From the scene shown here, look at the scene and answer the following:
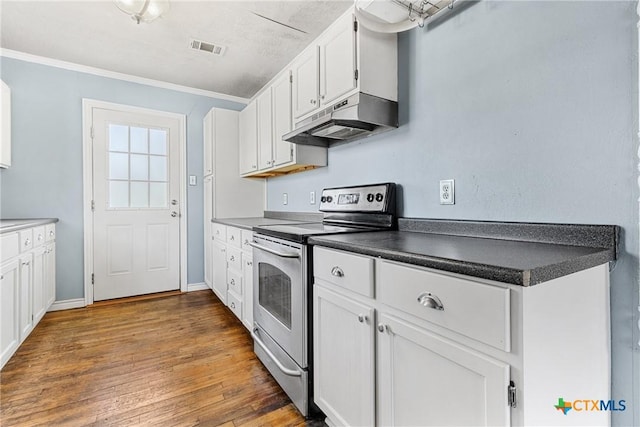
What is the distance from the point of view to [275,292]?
1.75 meters

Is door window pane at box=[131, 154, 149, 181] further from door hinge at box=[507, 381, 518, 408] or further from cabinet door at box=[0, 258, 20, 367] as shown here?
door hinge at box=[507, 381, 518, 408]

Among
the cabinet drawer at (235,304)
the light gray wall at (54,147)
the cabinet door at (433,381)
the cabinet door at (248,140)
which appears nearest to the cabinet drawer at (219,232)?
the cabinet drawer at (235,304)

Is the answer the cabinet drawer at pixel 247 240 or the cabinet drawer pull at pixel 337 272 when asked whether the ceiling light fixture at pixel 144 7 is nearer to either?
the cabinet drawer at pixel 247 240

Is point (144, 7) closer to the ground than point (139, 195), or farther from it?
farther from it

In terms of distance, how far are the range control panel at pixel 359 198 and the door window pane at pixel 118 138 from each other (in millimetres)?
2354

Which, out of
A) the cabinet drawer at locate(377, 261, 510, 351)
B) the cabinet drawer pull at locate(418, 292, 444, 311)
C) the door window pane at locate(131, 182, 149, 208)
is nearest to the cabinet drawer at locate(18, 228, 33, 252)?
the door window pane at locate(131, 182, 149, 208)

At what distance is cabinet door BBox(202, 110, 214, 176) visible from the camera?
3.37 m

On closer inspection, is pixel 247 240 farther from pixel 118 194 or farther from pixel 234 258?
pixel 118 194

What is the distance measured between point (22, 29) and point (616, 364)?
158 inches

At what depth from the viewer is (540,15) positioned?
3.85 ft

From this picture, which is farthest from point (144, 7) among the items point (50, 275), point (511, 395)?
point (511, 395)

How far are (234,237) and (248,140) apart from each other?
3.73ft

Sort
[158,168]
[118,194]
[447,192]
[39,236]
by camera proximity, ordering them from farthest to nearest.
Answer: [158,168], [118,194], [39,236], [447,192]

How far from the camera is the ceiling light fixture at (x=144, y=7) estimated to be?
1.82m
